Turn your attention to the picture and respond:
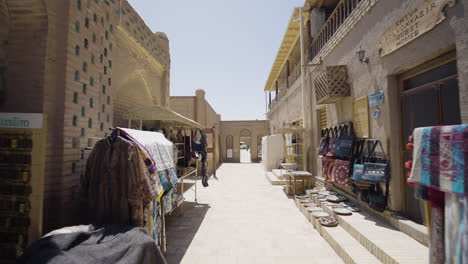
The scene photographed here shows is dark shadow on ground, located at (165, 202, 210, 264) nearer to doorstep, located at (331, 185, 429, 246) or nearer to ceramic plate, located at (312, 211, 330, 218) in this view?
ceramic plate, located at (312, 211, 330, 218)

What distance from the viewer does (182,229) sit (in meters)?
4.44

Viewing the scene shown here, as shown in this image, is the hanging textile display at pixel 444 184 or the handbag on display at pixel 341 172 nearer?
the hanging textile display at pixel 444 184

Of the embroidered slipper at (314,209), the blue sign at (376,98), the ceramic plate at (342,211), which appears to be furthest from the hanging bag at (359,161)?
the embroidered slipper at (314,209)

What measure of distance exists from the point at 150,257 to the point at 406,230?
11.3 ft

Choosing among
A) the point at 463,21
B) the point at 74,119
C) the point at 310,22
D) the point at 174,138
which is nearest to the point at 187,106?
the point at 174,138

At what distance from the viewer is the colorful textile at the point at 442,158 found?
161 cm

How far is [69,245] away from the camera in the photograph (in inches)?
76.0

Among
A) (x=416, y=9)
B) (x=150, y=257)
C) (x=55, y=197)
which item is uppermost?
(x=416, y=9)

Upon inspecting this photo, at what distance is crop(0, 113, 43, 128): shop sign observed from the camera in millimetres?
2127

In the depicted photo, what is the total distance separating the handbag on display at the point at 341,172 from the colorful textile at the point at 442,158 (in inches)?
111

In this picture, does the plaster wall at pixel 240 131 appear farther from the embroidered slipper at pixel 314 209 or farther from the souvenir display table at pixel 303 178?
the embroidered slipper at pixel 314 209

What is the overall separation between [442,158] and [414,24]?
2.25 metres

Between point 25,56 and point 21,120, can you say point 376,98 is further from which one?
point 25,56

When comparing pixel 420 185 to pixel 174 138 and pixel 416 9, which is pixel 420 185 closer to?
pixel 416 9
